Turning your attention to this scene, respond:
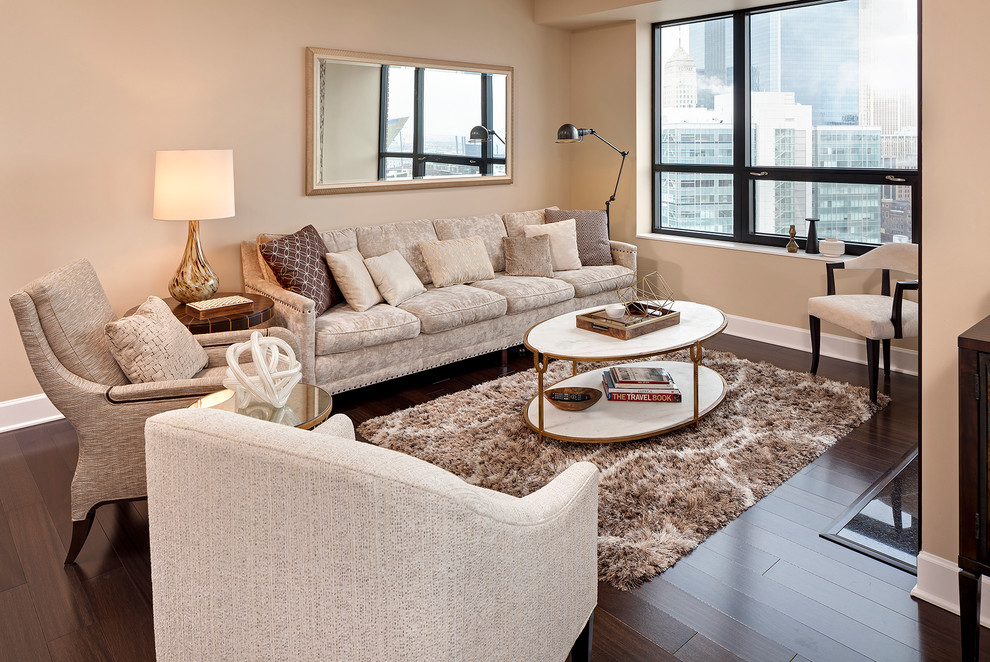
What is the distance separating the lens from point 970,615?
1755 mm

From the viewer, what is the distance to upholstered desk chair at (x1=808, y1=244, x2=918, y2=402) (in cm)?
376

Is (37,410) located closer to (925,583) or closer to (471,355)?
(471,355)

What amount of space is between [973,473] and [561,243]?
3.91 meters

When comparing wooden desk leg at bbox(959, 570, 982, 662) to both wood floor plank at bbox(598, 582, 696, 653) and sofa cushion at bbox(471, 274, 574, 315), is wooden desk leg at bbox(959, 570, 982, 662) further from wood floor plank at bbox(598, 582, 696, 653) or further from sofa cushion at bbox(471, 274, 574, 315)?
sofa cushion at bbox(471, 274, 574, 315)

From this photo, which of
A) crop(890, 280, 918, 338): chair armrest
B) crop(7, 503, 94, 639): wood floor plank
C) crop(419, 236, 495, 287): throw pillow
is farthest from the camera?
crop(419, 236, 495, 287): throw pillow

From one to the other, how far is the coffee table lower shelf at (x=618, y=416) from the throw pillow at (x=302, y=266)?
4.61 feet

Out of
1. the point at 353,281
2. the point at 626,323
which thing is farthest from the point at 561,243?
the point at 626,323

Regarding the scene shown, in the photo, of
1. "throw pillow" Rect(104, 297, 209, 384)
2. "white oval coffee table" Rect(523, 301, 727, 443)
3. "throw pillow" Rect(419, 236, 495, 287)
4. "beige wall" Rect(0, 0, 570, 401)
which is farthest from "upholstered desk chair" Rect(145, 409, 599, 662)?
"throw pillow" Rect(419, 236, 495, 287)

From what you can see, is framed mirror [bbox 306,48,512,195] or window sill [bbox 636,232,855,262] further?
window sill [bbox 636,232,855,262]

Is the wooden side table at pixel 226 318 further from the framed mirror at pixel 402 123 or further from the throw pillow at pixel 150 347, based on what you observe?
the framed mirror at pixel 402 123

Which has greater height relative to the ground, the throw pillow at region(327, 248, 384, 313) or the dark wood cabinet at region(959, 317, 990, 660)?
the throw pillow at region(327, 248, 384, 313)

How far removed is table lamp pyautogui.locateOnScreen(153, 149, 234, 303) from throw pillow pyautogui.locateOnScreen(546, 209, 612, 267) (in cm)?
265

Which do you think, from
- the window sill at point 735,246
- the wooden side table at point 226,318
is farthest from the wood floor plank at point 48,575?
the window sill at point 735,246

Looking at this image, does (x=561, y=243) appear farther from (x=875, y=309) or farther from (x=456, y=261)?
(x=875, y=309)
